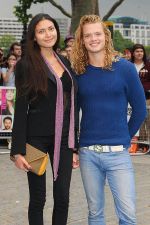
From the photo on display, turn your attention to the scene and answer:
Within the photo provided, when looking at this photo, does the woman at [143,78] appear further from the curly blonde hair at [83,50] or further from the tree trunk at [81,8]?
the tree trunk at [81,8]

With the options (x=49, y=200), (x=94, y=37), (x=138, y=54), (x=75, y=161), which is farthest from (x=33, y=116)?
(x=138, y=54)

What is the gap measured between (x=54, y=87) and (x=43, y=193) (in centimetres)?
78

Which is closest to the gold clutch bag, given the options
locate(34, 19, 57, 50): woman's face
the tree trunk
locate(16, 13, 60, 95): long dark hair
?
locate(16, 13, 60, 95): long dark hair

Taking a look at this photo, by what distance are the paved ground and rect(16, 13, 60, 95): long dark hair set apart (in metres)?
1.81

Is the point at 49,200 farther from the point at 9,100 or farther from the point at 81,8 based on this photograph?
the point at 81,8

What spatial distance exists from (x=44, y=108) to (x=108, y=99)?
46 cm

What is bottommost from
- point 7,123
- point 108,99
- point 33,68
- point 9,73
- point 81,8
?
point 7,123

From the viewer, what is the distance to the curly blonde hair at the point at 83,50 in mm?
3246

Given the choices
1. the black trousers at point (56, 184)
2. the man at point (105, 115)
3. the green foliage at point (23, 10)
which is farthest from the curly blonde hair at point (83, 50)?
the green foliage at point (23, 10)

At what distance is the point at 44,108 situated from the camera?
10.9 ft

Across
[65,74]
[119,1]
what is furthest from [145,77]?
[119,1]

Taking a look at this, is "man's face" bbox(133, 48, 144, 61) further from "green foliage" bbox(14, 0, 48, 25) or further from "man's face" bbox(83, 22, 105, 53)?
"green foliage" bbox(14, 0, 48, 25)

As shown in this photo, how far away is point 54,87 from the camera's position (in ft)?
10.9

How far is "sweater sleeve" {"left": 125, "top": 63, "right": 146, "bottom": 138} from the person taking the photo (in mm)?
3230
